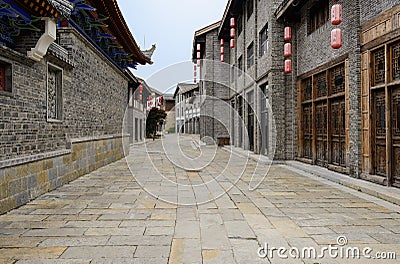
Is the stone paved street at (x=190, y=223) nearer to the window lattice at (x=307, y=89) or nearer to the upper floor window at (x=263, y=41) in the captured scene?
the window lattice at (x=307, y=89)

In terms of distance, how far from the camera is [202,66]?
23.7 m

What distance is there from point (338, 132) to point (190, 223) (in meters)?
5.11

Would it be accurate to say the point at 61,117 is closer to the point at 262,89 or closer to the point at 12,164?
the point at 12,164

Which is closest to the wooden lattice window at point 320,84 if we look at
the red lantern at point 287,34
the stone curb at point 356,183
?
the red lantern at point 287,34

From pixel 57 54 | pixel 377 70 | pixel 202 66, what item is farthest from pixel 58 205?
pixel 202 66


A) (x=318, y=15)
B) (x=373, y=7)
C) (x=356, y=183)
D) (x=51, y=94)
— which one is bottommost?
(x=356, y=183)

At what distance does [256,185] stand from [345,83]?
2.74m

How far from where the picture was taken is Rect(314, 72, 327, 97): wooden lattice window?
351 inches

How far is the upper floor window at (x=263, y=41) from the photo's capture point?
39.7ft

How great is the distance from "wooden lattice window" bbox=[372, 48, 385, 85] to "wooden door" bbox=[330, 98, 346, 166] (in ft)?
4.79

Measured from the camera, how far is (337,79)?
26.9 feet

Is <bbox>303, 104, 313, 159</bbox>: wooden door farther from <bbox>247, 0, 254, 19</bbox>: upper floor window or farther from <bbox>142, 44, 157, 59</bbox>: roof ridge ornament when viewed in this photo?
<bbox>142, 44, 157, 59</bbox>: roof ridge ornament

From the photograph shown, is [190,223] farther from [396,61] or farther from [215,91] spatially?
[215,91]

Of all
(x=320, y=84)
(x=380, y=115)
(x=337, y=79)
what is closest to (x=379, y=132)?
(x=380, y=115)
